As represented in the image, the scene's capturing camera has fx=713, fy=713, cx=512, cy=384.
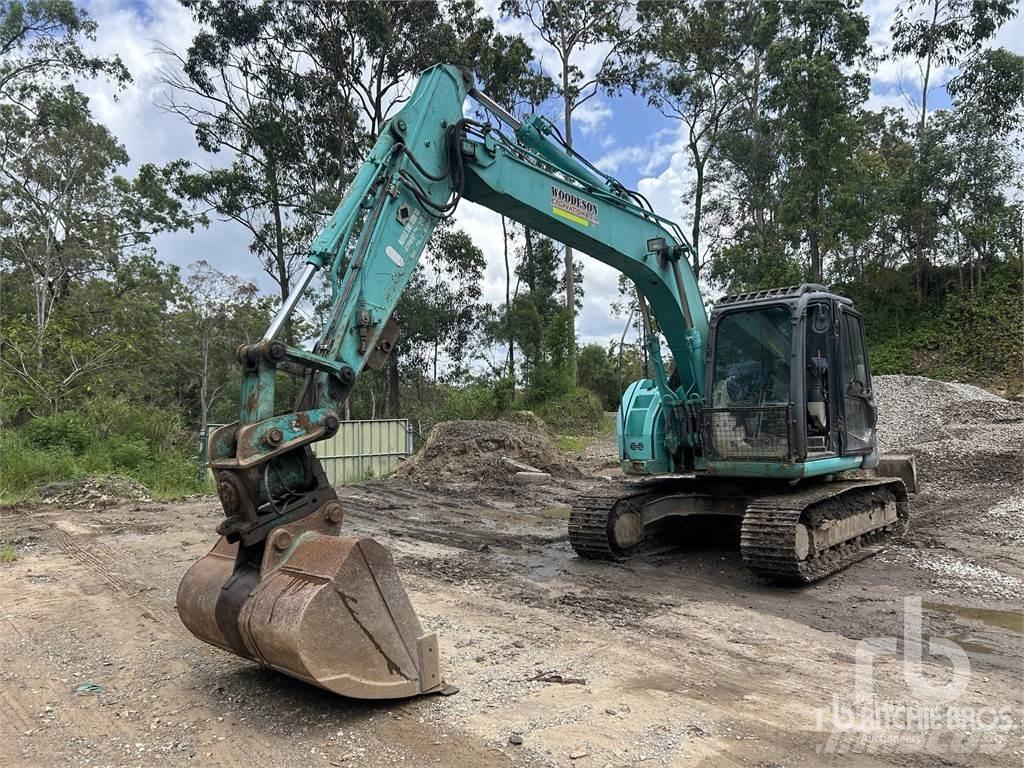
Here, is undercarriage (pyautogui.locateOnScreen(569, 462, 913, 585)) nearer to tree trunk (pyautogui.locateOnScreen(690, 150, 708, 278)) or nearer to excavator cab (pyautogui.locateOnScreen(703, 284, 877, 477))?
excavator cab (pyautogui.locateOnScreen(703, 284, 877, 477))

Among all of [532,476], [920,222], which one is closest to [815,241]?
[920,222]

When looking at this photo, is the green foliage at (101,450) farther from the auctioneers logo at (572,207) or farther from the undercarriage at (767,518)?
the auctioneers logo at (572,207)

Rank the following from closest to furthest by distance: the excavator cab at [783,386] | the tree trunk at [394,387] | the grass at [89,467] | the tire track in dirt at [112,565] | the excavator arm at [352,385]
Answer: the excavator arm at [352,385]
the tire track in dirt at [112,565]
the excavator cab at [783,386]
the grass at [89,467]
the tree trunk at [394,387]

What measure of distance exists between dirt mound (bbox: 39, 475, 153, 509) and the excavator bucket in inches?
367

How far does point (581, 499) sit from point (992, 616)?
11.1 ft

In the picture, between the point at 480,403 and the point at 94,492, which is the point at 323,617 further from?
the point at 480,403

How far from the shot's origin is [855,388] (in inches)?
261

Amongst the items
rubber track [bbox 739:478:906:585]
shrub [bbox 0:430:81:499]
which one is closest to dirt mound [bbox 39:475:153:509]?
shrub [bbox 0:430:81:499]

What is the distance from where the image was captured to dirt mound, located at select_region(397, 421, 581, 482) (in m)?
14.4

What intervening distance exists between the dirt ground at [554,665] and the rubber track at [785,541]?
164mm

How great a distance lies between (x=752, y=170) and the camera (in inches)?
1153

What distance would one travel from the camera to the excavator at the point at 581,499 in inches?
131

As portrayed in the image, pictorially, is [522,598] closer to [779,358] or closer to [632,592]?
[632,592]

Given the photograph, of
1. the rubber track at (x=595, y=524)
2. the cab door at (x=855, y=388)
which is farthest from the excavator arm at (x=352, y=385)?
the rubber track at (x=595, y=524)
